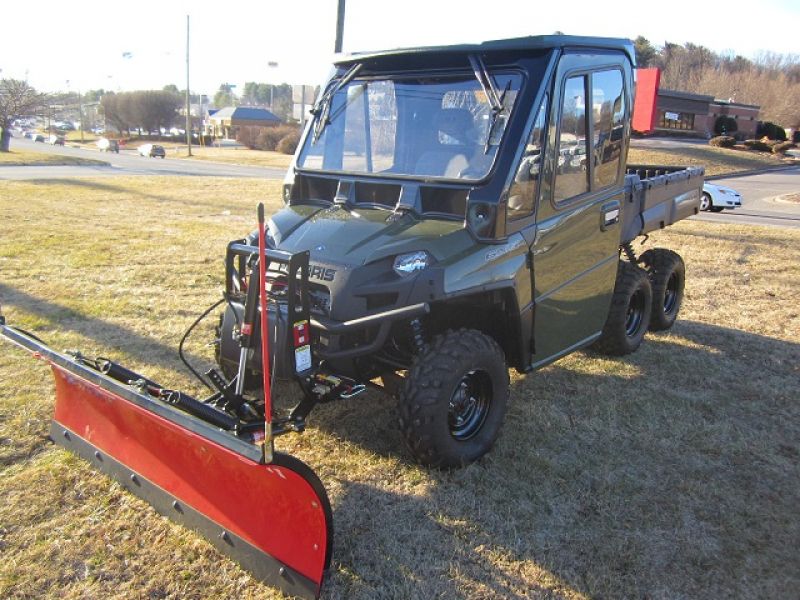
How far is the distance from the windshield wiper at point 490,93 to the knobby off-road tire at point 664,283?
9.73ft

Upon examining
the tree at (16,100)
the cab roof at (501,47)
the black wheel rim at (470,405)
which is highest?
the tree at (16,100)

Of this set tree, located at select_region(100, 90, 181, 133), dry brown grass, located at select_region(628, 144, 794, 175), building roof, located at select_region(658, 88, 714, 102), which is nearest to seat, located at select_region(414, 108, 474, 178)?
dry brown grass, located at select_region(628, 144, 794, 175)

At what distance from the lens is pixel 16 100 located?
38.5 meters

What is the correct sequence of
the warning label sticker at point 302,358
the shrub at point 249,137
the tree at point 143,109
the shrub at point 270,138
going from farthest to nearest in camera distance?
the tree at point 143,109 → the shrub at point 249,137 → the shrub at point 270,138 → the warning label sticker at point 302,358

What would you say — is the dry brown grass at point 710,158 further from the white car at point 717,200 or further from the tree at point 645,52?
the tree at point 645,52

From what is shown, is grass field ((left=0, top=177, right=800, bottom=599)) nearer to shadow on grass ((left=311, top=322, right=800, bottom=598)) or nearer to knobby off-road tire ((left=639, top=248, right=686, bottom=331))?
shadow on grass ((left=311, top=322, right=800, bottom=598))

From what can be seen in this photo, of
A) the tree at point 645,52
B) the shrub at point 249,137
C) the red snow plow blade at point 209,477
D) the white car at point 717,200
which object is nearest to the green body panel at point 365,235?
the red snow plow blade at point 209,477

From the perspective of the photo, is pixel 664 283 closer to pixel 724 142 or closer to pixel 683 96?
pixel 724 142

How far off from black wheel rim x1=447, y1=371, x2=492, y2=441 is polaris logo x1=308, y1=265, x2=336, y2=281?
3.14 ft

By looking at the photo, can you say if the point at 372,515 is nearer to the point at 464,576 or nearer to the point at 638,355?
the point at 464,576

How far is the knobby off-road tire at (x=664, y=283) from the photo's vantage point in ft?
20.5

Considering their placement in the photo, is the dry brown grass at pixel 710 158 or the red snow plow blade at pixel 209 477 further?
the dry brown grass at pixel 710 158

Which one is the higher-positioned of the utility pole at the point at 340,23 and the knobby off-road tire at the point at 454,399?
the utility pole at the point at 340,23

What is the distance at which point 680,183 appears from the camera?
6.47m
